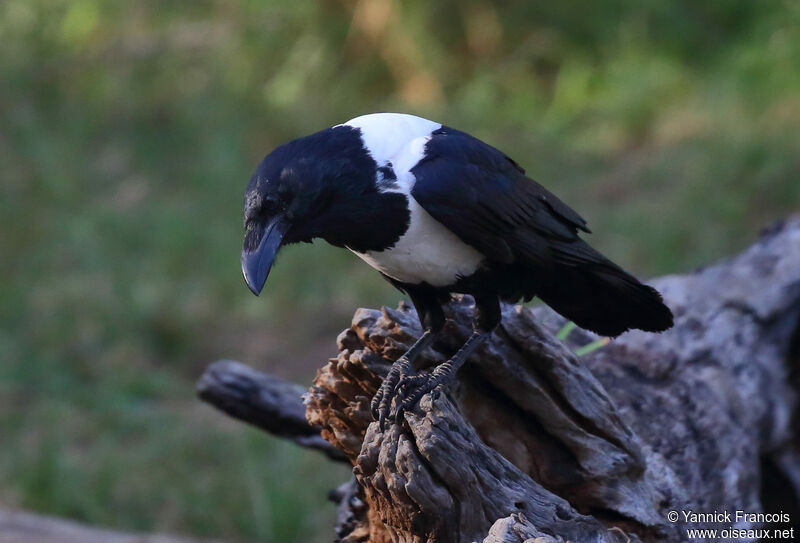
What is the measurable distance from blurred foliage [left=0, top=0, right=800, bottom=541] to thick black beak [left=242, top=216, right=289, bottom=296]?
2.12 m

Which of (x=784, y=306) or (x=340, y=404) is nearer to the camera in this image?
(x=340, y=404)

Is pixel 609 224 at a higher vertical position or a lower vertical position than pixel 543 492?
higher

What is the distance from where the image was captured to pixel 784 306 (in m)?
3.49

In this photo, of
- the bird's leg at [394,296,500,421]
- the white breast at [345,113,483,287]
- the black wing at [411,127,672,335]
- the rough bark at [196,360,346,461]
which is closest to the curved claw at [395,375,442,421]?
the bird's leg at [394,296,500,421]

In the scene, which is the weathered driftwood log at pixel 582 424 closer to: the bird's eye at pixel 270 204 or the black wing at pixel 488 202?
the black wing at pixel 488 202

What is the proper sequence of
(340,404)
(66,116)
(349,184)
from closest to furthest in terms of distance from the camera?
(349,184), (340,404), (66,116)

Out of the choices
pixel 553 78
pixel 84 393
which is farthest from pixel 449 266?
pixel 553 78

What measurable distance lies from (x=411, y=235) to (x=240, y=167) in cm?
485

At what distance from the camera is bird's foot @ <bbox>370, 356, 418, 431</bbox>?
A: 254 cm

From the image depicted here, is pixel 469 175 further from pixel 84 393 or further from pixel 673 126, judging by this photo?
pixel 673 126

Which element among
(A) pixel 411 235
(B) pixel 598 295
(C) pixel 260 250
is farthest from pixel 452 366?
(C) pixel 260 250

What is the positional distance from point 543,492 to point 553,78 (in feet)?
19.5

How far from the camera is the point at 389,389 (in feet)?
8.47

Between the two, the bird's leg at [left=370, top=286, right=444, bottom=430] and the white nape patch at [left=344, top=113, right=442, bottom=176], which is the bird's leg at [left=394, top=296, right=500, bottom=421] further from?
the white nape patch at [left=344, top=113, right=442, bottom=176]
